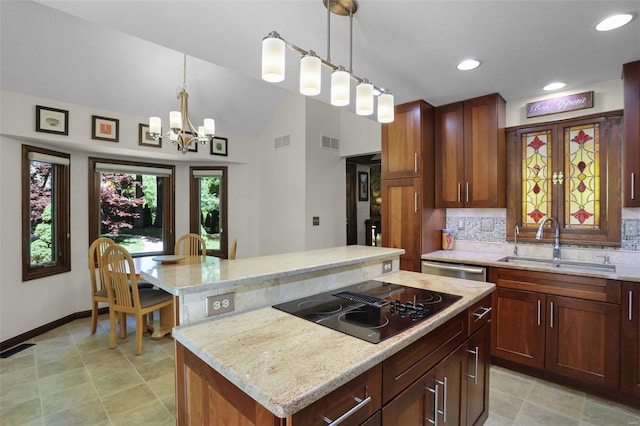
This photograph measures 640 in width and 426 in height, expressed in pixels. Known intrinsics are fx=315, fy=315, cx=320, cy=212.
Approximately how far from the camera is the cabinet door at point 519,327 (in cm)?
253

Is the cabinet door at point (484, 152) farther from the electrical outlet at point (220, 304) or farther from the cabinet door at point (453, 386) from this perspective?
the electrical outlet at point (220, 304)

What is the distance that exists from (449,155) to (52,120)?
4.28 metres

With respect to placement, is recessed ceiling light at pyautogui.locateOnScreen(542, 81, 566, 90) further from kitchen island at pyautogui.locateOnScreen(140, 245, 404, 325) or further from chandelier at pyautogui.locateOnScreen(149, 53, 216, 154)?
chandelier at pyautogui.locateOnScreen(149, 53, 216, 154)

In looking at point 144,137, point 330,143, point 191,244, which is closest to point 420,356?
point 191,244

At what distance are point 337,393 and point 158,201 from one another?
475cm

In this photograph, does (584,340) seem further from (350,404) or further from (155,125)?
(155,125)

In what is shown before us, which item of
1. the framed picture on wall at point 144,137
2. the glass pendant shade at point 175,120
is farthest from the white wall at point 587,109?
the framed picture on wall at point 144,137

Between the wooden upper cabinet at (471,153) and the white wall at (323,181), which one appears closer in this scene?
the wooden upper cabinet at (471,153)

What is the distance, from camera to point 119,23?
178cm

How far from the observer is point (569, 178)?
2.90 meters

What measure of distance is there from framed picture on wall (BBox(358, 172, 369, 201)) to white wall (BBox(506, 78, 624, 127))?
372cm

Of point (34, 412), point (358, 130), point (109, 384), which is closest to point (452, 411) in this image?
point (109, 384)

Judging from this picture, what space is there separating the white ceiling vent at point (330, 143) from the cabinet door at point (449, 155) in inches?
75.3

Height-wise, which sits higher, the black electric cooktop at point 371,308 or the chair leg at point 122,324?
the black electric cooktop at point 371,308
